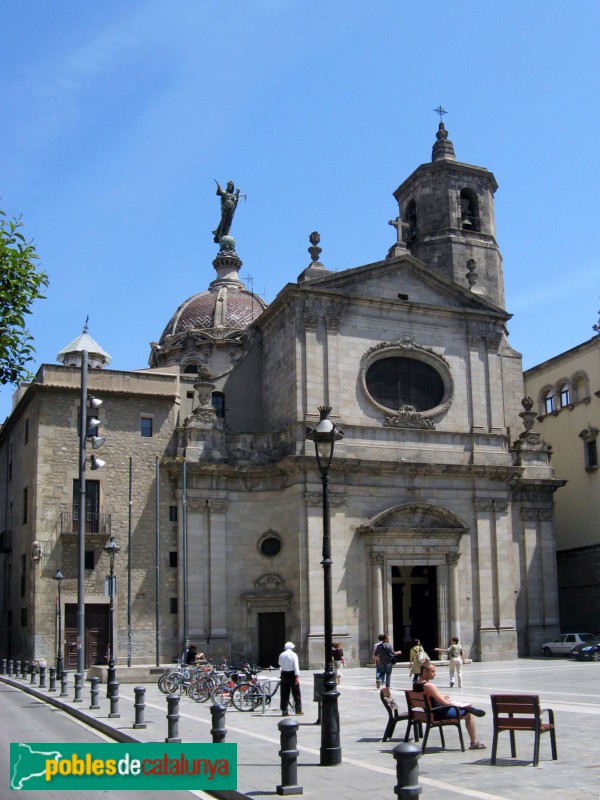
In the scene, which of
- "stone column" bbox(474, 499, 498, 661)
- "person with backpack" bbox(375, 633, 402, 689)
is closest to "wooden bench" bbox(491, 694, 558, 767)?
"person with backpack" bbox(375, 633, 402, 689)

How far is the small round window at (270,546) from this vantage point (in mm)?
40531

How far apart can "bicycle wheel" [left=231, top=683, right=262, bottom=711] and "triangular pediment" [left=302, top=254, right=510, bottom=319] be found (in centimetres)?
2192

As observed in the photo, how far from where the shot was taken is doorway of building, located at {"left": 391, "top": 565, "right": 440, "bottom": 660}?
4084 cm

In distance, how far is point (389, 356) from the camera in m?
42.6

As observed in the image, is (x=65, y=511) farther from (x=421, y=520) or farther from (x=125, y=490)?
(x=421, y=520)

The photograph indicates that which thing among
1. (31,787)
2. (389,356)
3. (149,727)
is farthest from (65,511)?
(31,787)

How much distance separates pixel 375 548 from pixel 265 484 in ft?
17.8

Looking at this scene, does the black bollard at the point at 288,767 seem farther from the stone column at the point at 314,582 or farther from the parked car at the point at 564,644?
the parked car at the point at 564,644

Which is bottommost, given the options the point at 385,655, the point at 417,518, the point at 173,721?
the point at 173,721

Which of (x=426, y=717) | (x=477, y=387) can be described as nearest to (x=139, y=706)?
(x=426, y=717)

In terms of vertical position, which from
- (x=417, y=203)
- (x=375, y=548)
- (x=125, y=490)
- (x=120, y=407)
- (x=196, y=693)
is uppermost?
(x=417, y=203)

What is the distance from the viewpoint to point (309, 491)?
38844 mm

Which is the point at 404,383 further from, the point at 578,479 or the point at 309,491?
the point at 578,479

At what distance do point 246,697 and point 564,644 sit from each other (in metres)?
23.2
